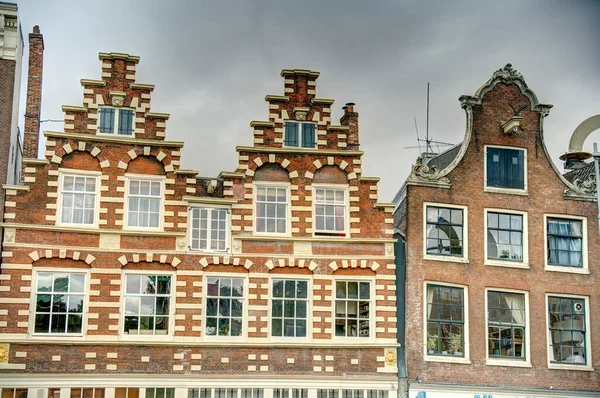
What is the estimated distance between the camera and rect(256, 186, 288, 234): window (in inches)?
1247

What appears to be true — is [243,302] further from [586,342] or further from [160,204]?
[586,342]

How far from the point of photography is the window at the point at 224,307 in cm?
3056

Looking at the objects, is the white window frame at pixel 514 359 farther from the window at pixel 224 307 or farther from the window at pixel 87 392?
the window at pixel 87 392

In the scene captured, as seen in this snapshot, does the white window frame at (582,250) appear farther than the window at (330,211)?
Yes

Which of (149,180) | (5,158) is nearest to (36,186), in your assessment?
(5,158)

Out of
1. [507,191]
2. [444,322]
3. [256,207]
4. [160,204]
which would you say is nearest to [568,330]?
[444,322]

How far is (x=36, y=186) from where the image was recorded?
29.8m

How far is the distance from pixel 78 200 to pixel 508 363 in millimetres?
15661

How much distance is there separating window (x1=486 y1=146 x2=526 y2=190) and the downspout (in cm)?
419

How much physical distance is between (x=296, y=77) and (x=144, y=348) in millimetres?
10672

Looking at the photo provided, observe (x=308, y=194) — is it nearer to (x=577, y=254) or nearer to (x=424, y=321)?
(x=424, y=321)

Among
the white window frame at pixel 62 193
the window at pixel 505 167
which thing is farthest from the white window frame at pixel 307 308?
the window at pixel 505 167

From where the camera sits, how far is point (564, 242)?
112 feet

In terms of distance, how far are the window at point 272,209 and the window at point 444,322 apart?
564cm
